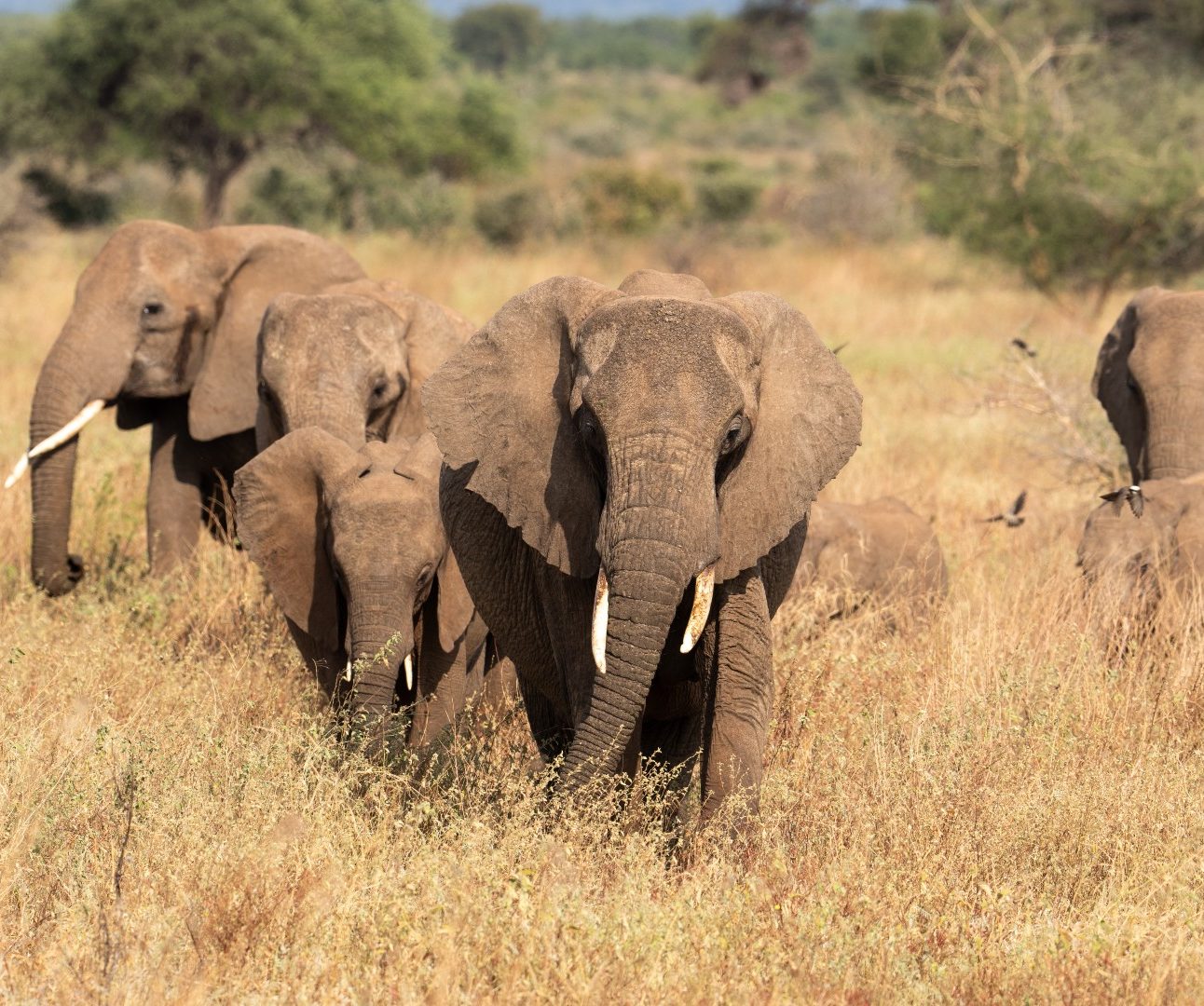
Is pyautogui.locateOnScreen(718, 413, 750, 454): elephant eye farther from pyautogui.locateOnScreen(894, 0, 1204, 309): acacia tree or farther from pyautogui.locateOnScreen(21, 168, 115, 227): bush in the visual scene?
pyautogui.locateOnScreen(21, 168, 115, 227): bush

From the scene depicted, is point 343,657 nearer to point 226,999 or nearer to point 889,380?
point 226,999

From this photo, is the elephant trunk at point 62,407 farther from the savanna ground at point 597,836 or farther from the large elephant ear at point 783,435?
the large elephant ear at point 783,435

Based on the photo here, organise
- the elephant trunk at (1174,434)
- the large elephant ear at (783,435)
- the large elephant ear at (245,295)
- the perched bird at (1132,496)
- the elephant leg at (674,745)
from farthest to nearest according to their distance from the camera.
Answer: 1. the large elephant ear at (245,295)
2. the elephant trunk at (1174,434)
3. the perched bird at (1132,496)
4. the elephant leg at (674,745)
5. the large elephant ear at (783,435)

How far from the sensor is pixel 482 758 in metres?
5.60

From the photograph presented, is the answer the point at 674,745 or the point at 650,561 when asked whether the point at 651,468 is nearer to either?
the point at 650,561

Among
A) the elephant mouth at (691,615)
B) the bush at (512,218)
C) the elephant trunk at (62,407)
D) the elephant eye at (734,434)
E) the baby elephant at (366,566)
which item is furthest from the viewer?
the bush at (512,218)

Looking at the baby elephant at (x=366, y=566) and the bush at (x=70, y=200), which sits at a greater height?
the baby elephant at (x=366, y=566)

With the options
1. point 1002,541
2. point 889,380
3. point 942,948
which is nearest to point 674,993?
point 942,948

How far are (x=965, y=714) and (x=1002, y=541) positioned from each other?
10.4ft

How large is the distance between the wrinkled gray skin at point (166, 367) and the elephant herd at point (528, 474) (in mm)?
14

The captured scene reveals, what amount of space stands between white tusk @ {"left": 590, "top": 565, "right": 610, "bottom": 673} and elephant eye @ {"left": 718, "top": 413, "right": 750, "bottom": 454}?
432 mm

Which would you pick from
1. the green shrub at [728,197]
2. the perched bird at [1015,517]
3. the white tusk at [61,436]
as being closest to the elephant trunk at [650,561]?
the perched bird at [1015,517]

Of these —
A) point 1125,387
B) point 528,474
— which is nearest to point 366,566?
point 528,474

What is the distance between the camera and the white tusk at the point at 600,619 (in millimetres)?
4266
